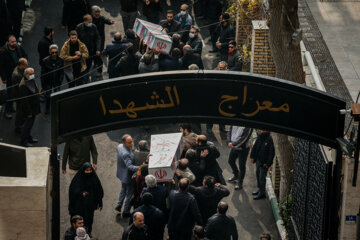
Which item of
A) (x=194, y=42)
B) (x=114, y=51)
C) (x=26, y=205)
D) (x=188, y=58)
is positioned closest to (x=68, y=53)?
(x=114, y=51)

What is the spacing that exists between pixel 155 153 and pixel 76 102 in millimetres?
6177

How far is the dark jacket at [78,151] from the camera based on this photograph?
16.3 metres

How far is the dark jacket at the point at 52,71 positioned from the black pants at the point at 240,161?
15.2ft

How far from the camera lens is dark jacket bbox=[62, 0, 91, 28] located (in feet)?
76.3

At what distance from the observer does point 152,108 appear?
388 inches

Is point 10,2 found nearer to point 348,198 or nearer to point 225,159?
point 225,159

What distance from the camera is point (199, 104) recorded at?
9.88 m

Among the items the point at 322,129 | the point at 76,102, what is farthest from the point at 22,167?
the point at 322,129

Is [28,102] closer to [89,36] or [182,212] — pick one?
[89,36]

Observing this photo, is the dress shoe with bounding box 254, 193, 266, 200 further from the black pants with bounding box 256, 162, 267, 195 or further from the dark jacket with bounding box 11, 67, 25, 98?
the dark jacket with bounding box 11, 67, 25, 98

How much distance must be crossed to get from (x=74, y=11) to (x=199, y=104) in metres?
14.0

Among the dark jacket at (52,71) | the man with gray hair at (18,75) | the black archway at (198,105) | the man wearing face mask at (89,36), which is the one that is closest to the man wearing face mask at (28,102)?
the man with gray hair at (18,75)

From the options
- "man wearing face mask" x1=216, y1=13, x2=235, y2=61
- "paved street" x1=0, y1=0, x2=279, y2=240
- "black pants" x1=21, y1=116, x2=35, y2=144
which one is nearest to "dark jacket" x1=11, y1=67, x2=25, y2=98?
"black pants" x1=21, y1=116, x2=35, y2=144

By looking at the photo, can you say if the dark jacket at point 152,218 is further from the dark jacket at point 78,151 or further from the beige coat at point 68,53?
the beige coat at point 68,53
